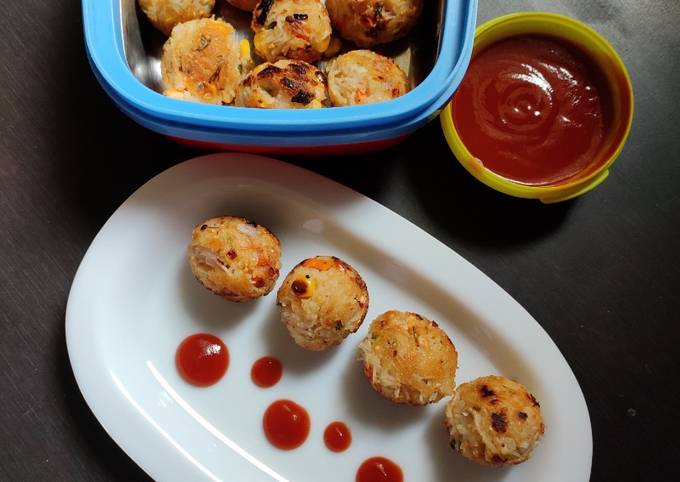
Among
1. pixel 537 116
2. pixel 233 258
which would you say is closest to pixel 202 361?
pixel 233 258

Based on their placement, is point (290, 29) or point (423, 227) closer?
point (290, 29)

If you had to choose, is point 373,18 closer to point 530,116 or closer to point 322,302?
point 530,116

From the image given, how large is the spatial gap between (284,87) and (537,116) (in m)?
0.53

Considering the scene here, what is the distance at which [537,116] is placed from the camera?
1.31m

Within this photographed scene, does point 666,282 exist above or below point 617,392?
above

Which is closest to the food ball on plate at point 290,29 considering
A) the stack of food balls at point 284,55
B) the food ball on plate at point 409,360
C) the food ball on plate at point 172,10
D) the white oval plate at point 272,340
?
the stack of food balls at point 284,55

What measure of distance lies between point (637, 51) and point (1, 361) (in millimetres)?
1581

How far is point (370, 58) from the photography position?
1.25 metres

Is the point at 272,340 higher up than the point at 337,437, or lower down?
higher up

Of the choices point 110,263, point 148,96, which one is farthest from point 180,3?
point 110,263

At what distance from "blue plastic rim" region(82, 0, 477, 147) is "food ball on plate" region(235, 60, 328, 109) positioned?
103 mm

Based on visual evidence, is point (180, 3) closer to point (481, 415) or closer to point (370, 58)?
point (370, 58)

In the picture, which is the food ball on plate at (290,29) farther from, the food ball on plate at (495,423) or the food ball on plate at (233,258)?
the food ball on plate at (495,423)

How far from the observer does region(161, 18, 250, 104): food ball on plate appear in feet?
4.12
